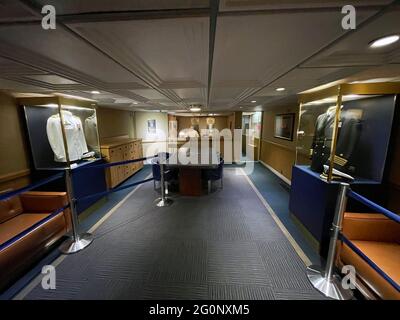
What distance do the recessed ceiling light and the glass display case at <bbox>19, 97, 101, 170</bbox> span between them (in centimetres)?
354

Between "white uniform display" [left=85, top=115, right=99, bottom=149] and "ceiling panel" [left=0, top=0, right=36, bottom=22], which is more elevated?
"ceiling panel" [left=0, top=0, right=36, bottom=22]

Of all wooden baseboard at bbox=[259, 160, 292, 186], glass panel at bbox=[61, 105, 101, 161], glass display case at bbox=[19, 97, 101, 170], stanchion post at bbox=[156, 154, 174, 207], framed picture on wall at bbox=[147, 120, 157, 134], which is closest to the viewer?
glass display case at bbox=[19, 97, 101, 170]

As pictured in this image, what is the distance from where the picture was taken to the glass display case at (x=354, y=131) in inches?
77.4

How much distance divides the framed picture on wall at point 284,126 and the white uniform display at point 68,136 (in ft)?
16.1

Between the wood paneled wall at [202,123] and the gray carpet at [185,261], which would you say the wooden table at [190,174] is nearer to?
the gray carpet at [185,261]

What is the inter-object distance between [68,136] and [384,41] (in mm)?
3983

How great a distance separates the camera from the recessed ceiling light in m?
0.94

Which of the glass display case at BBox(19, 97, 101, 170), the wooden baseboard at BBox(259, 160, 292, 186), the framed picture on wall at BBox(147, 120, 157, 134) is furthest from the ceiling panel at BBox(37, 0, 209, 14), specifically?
the framed picture on wall at BBox(147, 120, 157, 134)

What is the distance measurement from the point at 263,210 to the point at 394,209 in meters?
1.72

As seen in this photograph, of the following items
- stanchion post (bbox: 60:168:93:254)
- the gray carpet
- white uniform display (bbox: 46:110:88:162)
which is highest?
white uniform display (bbox: 46:110:88:162)

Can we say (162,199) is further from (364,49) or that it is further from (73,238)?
(364,49)

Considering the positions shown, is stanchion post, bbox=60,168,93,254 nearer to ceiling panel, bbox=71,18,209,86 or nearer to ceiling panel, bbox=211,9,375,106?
ceiling panel, bbox=71,18,209,86

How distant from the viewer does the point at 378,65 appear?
1387mm

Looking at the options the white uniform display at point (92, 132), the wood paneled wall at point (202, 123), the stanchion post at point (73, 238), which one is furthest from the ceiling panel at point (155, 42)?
the wood paneled wall at point (202, 123)
